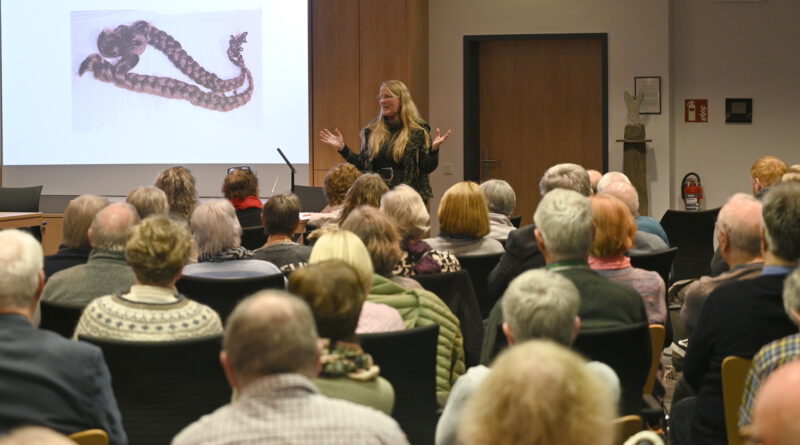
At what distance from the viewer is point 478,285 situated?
4672 mm

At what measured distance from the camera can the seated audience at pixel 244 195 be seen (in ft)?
20.6

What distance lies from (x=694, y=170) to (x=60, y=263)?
755cm

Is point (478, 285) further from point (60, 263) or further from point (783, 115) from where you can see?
point (783, 115)

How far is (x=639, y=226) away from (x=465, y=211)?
1200mm

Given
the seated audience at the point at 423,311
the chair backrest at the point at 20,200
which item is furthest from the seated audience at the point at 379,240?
the chair backrest at the point at 20,200

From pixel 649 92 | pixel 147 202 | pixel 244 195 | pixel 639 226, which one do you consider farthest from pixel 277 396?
pixel 649 92

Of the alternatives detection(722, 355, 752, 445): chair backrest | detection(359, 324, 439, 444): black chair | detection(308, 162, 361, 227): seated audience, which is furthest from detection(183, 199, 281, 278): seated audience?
detection(722, 355, 752, 445): chair backrest

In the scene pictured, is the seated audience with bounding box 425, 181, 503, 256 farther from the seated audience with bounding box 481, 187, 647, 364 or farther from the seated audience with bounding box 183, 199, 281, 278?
the seated audience with bounding box 481, 187, 647, 364

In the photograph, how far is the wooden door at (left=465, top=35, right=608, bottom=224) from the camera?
1043 centimetres

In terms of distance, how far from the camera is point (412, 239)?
4.43m

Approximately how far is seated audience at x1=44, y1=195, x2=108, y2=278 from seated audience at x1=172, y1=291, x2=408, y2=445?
8.14 feet

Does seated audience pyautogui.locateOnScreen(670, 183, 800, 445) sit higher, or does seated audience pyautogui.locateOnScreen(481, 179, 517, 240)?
seated audience pyautogui.locateOnScreen(481, 179, 517, 240)

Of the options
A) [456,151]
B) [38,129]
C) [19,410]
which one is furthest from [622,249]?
[38,129]

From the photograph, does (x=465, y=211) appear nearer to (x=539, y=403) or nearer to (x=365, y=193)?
(x=365, y=193)
